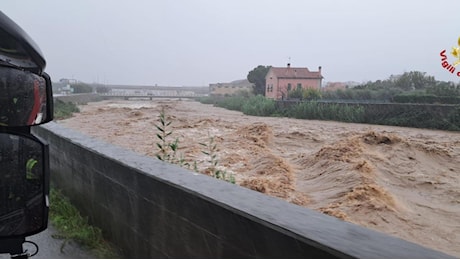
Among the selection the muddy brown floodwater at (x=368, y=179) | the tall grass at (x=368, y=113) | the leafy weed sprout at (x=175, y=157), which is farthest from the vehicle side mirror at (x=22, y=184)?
the tall grass at (x=368, y=113)

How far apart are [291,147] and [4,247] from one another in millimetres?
13224

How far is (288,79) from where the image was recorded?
45094 mm

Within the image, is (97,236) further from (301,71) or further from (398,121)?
(301,71)

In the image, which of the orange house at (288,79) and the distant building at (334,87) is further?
the orange house at (288,79)

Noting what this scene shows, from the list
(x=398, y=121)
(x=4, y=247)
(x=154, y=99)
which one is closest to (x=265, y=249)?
(x=4, y=247)

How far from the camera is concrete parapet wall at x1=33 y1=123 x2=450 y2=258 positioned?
147cm

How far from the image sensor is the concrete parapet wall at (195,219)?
1.47 metres

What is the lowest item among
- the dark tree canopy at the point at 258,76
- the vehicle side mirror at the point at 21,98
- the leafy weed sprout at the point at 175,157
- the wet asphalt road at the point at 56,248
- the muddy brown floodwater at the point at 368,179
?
the muddy brown floodwater at the point at 368,179

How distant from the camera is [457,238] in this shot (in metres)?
5.23

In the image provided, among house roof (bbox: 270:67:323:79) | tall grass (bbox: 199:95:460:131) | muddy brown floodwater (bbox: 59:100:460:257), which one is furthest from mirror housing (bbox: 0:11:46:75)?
house roof (bbox: 270:67:323:79)

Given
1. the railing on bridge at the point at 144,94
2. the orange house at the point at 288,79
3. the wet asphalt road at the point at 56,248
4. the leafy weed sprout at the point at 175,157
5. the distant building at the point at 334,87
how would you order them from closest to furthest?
the wet asphalt road at the point at 56,248
the leafy weed sprout at the point at 175,157
the distant building at the point at 334,87
the orange house at the point at 288,79
the railing on bridge at the point at 144,94

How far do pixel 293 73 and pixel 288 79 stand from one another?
2.03 m

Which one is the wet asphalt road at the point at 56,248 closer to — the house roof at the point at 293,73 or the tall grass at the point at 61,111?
the tall grass at the point at 61,111

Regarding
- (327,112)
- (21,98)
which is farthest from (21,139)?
(327,112)
